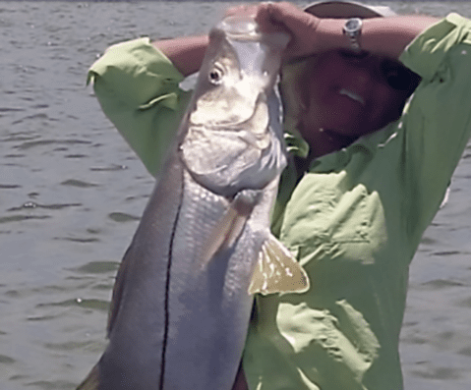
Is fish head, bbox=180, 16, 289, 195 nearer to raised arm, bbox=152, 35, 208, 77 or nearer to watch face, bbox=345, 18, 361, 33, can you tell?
watch face, bbox=345, 18, 361, 33

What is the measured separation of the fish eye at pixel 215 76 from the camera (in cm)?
298

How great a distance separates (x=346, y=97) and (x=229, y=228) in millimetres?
704

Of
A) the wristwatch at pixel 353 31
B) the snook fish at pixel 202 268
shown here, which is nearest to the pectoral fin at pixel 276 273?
the snook fish at pixel 202 268

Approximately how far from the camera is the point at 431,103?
298 cm

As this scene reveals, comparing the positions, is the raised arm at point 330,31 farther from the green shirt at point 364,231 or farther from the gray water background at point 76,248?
the gray water background at point 76,248

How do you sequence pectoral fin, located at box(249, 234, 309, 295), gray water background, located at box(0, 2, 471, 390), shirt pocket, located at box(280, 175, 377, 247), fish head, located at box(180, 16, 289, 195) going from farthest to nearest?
gray water background, located at box(0, 2, 471, 390)
shirt pocket, located at box(280, 175, 377, 247)
fish head, located at box(180, 16, 289, 195)
pectoral fin, located at box(249, 234, 309, 295)

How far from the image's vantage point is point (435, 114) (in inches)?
117

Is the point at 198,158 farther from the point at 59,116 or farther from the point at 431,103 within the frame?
the point at 59,116

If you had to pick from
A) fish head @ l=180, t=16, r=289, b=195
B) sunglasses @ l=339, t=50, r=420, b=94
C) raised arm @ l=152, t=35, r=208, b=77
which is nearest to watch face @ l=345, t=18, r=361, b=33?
sunglasses @ l=339, t=50, r=420, b=94

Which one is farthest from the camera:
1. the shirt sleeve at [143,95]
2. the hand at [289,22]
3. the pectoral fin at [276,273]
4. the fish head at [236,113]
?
the shirt sleeve at [143,95]

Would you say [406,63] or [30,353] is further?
[30,353]

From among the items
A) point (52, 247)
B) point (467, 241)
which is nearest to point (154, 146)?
point (52, 247)

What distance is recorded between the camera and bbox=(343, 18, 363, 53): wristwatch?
310 cm

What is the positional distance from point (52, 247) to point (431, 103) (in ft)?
14.8
